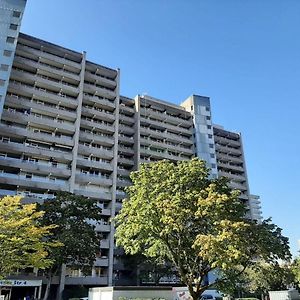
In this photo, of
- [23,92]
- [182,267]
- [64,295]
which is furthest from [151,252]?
[23,92]

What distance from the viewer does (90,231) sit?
4603 centimetres

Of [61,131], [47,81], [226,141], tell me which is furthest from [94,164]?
[226,141]

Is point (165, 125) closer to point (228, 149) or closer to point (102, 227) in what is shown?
point (228, 149)

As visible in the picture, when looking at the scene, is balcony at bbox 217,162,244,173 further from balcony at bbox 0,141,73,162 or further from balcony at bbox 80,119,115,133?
balcony at bbox 0,141,73,162

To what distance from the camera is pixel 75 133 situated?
6500cm

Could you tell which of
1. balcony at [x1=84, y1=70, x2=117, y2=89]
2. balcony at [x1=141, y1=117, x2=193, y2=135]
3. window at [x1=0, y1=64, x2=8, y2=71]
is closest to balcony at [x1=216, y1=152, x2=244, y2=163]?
balcony at [x1=141, y1=117, x2=193, y2=135]

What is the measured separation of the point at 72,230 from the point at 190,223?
2370 cm

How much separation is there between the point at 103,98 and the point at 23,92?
56.3 feet

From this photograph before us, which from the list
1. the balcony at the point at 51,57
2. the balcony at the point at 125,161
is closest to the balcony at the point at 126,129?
the balcony at the point at 125,161

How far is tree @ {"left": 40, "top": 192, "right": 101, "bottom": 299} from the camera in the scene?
43125mm

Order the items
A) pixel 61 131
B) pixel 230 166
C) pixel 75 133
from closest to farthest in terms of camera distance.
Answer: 1. pixel 61 131
2. pixel 75 133
3. pixel 230 166

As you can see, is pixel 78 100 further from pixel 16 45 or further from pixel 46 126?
pixel 16 45

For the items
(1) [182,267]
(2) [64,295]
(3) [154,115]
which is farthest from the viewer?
(3) [154,115]

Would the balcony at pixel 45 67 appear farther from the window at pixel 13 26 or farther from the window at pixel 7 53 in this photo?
the window at pixel 13 26
